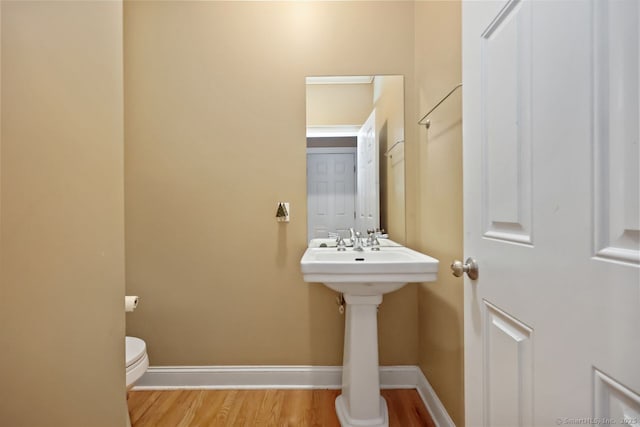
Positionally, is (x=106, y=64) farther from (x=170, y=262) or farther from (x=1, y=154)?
(x=170, y=262)

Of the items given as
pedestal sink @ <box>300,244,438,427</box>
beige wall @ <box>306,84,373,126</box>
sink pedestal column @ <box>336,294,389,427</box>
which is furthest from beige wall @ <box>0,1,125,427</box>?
beige wall @ <box>306,84,373,126</box>

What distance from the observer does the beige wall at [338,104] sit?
1.87 meters

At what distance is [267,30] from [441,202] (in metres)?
1.45

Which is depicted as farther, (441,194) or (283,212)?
(283,212)

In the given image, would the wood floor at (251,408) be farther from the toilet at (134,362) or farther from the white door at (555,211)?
the white door at (555,211)

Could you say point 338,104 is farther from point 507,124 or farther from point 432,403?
point 432,403

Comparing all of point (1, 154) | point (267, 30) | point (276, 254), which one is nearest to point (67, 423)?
point (1, 154)

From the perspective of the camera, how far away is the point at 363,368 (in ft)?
4.85

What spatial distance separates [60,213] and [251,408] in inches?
61.2

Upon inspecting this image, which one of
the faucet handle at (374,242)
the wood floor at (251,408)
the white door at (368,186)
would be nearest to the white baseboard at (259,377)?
the wood floor at (251,408)

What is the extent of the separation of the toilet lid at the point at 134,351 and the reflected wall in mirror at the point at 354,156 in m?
1.05

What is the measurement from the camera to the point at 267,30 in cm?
185

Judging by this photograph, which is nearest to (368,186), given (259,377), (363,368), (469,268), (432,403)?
(363,368)

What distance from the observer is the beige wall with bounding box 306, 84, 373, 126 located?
187cm
